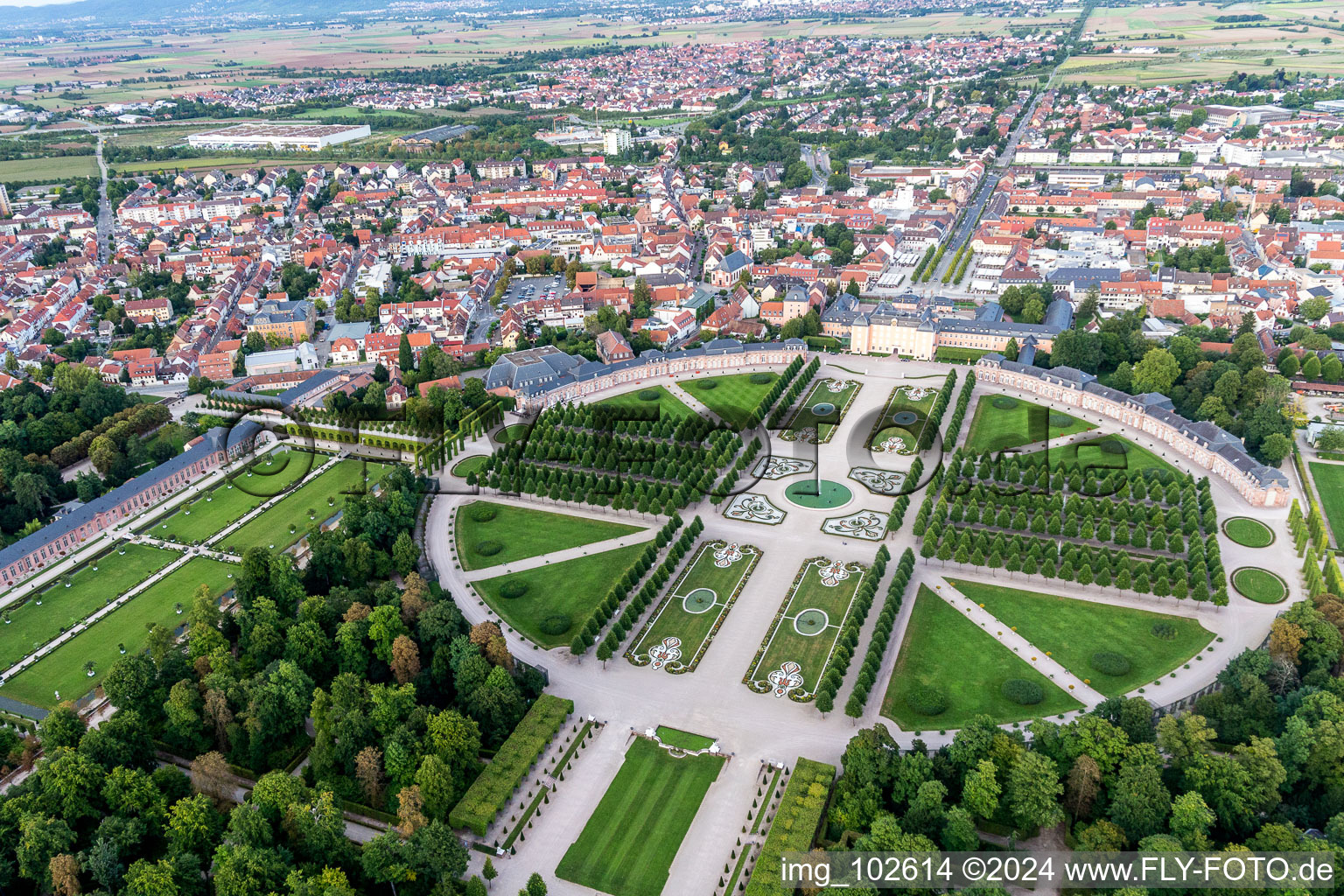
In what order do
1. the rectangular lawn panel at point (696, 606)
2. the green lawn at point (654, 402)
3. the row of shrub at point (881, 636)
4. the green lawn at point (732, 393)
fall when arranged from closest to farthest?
the row of shrub at point (881, 636) < the rectangular lawn panel at point (696, 606) < the green lawn at point (732, 393) < the green lawn at point (654, 402)

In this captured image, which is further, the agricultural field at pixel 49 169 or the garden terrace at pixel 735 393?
the agricultural field at pixel 49 169

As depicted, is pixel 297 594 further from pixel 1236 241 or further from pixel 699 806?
pixel 1236 241

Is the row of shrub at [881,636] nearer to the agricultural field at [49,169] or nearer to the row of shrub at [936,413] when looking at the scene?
the row of shrub at [936,413]

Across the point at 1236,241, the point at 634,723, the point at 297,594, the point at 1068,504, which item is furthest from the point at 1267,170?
the point at 297,594

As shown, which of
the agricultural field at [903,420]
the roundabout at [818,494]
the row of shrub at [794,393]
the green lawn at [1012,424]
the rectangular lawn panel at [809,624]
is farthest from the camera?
the row of shrub at [794,393]

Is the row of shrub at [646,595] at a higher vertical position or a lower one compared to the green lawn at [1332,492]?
lower

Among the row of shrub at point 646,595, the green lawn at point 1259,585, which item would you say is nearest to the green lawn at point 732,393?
the row of shrub at point 646,595

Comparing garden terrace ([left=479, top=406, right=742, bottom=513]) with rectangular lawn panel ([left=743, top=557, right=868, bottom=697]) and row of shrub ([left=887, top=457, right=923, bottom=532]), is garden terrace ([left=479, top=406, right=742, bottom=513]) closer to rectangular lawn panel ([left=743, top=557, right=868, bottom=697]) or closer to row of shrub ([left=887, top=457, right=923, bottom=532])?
rectangular lawn panel ([left=743, top=557, right=868, bottom=697])
